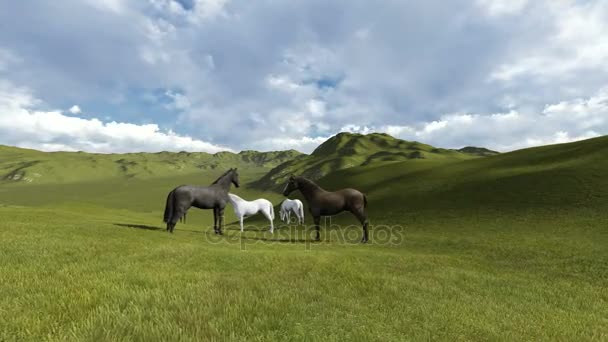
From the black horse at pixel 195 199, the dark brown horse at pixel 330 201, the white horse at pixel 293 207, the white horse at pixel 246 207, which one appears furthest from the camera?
the white horse at pixel 293 207

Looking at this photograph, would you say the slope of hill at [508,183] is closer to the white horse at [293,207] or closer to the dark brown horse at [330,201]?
the white horse at [293,207]

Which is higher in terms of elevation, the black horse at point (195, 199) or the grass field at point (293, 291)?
the black horse at point (195, 199)

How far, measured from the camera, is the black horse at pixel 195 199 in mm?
18344

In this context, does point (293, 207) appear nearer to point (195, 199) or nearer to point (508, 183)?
point (195, 199)

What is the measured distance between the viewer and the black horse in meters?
18.3

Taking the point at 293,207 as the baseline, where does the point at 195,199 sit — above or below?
above

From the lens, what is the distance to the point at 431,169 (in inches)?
2088

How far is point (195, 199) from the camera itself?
19.0m

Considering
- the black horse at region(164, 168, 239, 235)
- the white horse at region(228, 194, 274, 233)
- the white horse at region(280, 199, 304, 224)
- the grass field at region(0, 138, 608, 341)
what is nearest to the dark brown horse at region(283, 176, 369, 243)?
the grass field at region(0, 138, 608, 341)

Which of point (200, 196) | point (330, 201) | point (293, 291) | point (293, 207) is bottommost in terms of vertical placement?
point (293, 291)

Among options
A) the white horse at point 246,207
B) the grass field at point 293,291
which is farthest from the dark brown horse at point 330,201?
the white horse at point 246,207

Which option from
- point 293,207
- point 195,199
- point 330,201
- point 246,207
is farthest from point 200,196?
point 293,207

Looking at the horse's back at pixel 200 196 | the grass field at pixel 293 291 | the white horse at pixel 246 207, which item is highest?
the horse's back at pixel 200 196

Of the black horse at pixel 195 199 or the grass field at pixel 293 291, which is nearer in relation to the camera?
the grass field at pixel 293 291
